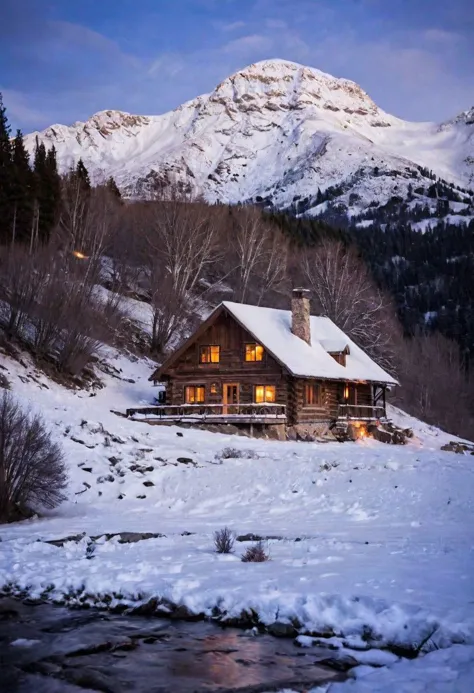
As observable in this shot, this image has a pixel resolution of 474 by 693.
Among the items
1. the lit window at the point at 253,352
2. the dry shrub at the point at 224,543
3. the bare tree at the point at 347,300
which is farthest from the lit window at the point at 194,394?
the dry shrub at the point at 224,543

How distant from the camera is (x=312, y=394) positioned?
41188 mm

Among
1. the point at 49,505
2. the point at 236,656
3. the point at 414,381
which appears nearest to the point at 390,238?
the point at 414,381

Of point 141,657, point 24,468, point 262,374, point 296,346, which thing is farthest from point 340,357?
point 141,657

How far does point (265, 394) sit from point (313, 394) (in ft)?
9.68

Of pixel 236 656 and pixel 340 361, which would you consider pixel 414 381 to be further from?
pixel 236 656

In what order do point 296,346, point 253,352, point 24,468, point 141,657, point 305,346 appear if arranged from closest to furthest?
1. point 141,657
2. point 24,468
3. point 253,352
4. point 296,346
5. point 305,346

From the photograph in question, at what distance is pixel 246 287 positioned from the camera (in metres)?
60.3

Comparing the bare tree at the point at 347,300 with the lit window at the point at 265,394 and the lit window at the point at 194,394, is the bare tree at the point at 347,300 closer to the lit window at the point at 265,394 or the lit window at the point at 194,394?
the lit window at the point at 265,394

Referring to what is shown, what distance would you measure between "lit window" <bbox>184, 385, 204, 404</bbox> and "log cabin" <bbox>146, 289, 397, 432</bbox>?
6 cm

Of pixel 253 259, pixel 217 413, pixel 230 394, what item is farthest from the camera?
pixel 253 259

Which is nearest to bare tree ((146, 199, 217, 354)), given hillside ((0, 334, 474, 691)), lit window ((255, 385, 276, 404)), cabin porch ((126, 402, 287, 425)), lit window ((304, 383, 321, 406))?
cabin porch ((126, 402, 287, 425))

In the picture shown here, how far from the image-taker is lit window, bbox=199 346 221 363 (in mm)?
41750

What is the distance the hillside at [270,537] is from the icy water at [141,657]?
47cm

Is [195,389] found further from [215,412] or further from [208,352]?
[215,412]
